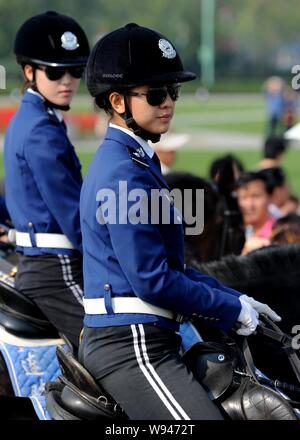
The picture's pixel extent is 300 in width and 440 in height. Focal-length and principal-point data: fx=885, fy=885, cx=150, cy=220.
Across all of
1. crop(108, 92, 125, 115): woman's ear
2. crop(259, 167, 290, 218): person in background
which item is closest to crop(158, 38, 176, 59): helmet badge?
crop(108, 92, 125, 115): woman's ear

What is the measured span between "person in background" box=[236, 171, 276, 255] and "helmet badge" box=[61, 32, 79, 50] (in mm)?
2879

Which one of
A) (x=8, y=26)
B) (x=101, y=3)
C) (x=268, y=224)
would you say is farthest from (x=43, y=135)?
Result: (x=101, y=3)

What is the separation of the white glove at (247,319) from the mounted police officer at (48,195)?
154 centimetres

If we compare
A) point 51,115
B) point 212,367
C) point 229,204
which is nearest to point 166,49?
point 212,367

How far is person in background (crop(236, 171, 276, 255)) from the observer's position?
7777 millimetres

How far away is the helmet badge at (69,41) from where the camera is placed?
16.7 ft

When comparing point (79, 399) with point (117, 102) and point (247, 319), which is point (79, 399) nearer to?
point (247, 319)

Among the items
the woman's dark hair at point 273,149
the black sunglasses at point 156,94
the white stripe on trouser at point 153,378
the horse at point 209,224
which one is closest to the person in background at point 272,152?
the woman's dark hair at point 273,149

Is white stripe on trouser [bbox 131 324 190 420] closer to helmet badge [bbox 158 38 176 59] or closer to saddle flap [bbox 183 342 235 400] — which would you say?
saddle flap [bbox 183 342 235 400]

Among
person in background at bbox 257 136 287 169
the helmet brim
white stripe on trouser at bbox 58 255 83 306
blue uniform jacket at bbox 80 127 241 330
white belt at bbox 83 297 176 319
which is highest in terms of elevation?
the helmet brim

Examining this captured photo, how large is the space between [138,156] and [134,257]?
1.33 ft

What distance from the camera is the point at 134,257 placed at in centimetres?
307
